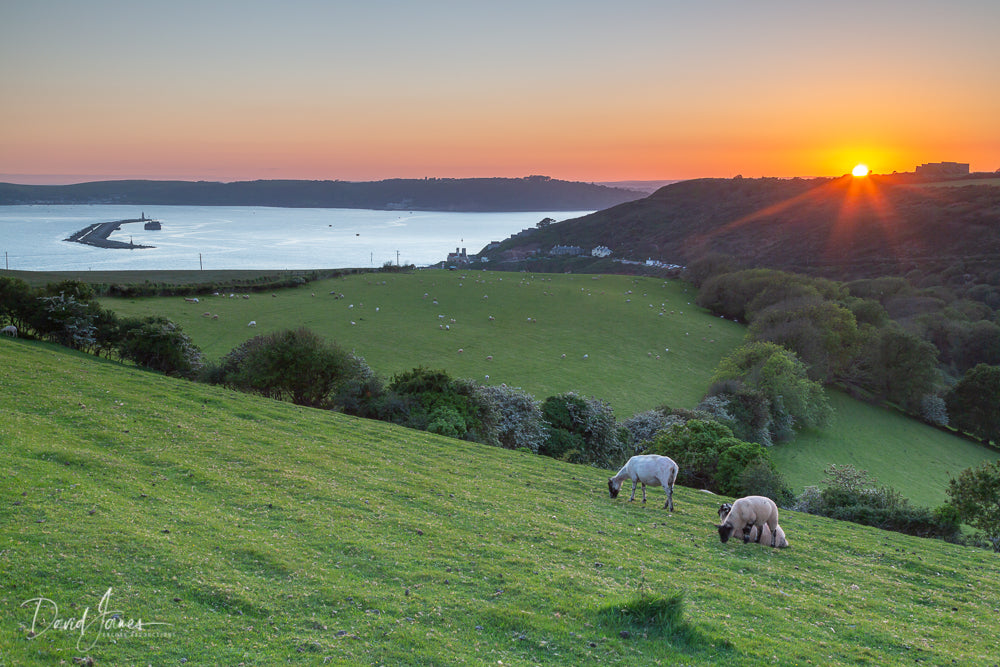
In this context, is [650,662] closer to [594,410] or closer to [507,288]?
[594,410]

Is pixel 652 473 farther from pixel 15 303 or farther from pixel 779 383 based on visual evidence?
pixel 779 383

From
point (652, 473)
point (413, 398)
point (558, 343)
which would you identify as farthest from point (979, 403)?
point (413, 398)

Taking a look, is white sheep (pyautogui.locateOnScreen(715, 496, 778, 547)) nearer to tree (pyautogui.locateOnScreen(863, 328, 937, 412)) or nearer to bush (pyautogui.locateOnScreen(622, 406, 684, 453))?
bush (pyautogui.locateOnScreen(622, 406, 684, 453))

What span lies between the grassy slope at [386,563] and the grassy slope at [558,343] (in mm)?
25846

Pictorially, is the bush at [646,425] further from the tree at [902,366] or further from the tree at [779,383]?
the tree at [902,366]

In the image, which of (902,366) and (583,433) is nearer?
(583,433)

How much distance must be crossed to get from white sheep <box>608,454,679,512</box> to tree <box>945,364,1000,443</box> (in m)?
59.5

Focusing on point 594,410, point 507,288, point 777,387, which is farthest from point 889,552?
point 507,288

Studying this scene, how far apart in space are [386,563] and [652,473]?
10678mm

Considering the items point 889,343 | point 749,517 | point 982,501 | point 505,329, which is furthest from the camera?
point 505,329

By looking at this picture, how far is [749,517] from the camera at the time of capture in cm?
1742

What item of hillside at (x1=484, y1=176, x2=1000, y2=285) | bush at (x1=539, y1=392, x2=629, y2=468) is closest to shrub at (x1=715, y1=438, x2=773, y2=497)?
bush at (x1=539, y1=392, x2=629, y2=468)

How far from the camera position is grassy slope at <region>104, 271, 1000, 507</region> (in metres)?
51.2

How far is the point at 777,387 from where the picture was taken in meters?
53.4
